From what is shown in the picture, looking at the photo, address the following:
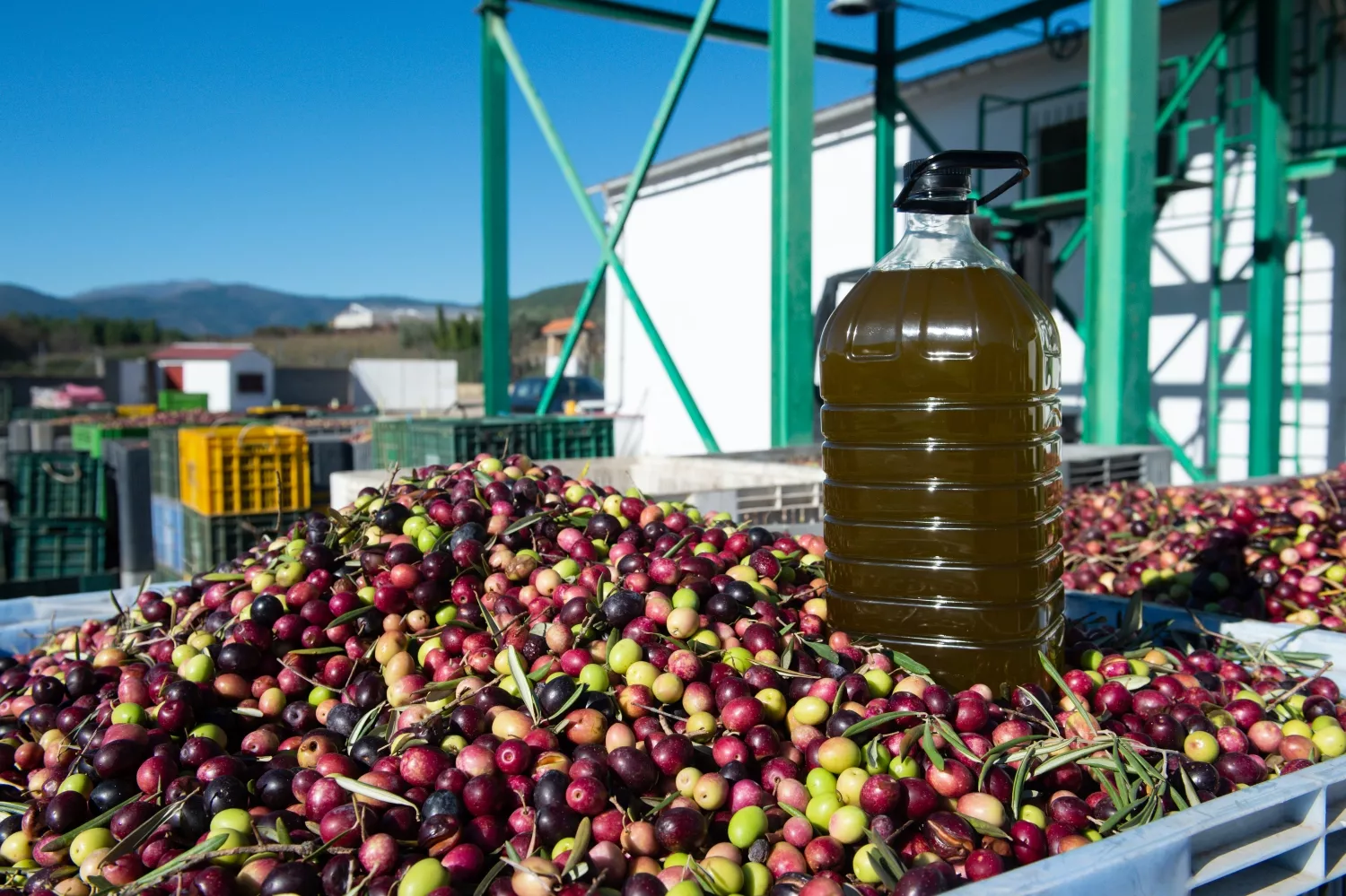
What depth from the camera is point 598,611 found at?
7.14 ft

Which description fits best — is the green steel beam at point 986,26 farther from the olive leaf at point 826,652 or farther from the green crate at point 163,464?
the olive leaf at point 826,652

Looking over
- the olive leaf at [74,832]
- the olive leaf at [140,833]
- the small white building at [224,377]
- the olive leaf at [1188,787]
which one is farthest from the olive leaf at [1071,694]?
the small white building at [224,377]

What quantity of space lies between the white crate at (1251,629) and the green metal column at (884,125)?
1001 centimetres

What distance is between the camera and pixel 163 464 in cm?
834

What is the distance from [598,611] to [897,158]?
1440 cm

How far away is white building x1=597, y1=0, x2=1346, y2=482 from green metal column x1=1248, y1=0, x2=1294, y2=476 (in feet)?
2.50

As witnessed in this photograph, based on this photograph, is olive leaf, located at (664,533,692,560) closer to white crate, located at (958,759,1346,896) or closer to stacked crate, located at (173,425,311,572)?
white crate, located at (958,759,1346,896)

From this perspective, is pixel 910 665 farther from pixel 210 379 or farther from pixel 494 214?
pixel 210 379

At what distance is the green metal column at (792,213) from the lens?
23.9 feet

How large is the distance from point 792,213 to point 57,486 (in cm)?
706

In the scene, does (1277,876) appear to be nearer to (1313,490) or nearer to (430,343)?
(1313,490)

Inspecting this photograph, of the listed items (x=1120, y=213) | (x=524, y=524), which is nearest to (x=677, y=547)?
(x=524, y=524)

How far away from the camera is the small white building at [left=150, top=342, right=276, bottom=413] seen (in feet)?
150

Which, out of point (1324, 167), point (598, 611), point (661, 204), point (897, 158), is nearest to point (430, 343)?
point (661, 204)
